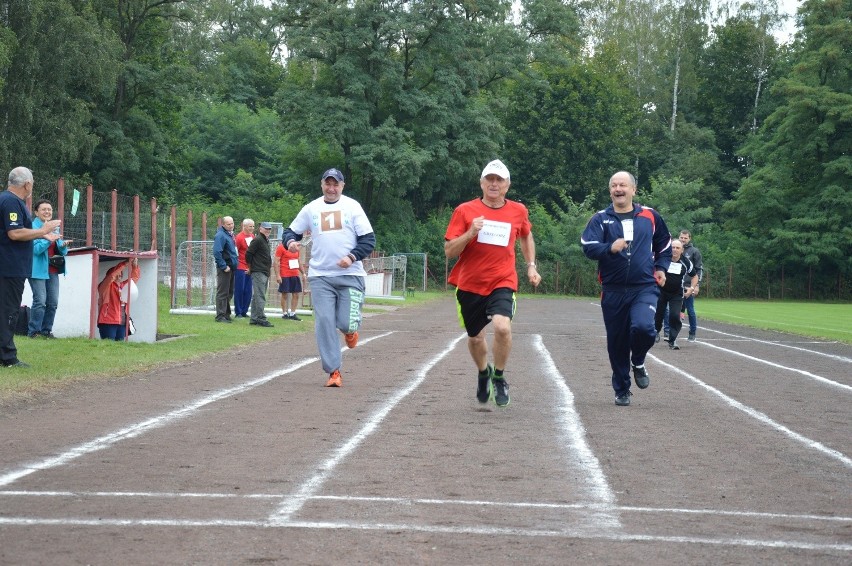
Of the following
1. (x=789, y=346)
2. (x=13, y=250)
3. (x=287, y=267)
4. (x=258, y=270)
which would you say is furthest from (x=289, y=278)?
(x=13, y=250)

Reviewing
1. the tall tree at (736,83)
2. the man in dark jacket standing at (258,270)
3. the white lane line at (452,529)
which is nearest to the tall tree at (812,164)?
the tall tree at (736,83)

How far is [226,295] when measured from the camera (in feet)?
78.0

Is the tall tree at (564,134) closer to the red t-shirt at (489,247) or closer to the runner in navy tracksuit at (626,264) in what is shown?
the runner in navy tracksuit at (626,264)

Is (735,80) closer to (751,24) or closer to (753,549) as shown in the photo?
(751,24)

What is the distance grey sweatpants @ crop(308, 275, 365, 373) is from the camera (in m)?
12.2

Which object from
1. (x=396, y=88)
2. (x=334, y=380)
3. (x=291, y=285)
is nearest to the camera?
(x=334, y=380)

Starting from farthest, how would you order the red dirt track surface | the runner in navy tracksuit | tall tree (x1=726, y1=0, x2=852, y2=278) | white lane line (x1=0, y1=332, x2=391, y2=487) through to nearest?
tall tree (x1=726, y1=0, x2=852, y2=278) < the runner in navy tracksuit < white lane line (x1=0, y1=332, x2=391, y2=487) < the red dirt track surface

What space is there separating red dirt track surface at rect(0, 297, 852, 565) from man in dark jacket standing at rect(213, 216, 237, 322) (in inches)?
384

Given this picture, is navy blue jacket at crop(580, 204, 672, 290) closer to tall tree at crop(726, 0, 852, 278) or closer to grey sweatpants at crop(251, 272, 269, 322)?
grey sweatpants at crop(251, 272, 269, 322)

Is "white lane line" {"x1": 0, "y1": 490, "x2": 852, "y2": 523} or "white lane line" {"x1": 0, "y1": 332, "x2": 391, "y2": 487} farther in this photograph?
"white lane line" {"x1": 0, "y1": 332, "x2": 391, "y2": 487}

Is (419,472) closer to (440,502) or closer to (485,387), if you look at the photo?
(440,502)

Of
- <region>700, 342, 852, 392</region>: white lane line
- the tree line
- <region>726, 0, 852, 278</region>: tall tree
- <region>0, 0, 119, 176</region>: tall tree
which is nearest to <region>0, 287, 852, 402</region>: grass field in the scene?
<region>700, 342, 852, 392</region>: white lane line

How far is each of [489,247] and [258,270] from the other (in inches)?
537

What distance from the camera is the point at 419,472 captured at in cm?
718
